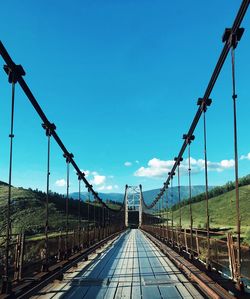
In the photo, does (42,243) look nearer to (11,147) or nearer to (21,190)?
(11,147)

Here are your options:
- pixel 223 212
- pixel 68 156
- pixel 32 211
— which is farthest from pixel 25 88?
pixel 223 212

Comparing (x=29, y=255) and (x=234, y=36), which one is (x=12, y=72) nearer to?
(x=234, y=36)

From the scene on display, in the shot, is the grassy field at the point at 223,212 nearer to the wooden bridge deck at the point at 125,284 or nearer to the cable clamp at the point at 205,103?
the wooden bridge deck at the point at 125,284

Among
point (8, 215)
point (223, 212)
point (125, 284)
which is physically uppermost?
point (223, 212)

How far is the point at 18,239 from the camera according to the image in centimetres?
853

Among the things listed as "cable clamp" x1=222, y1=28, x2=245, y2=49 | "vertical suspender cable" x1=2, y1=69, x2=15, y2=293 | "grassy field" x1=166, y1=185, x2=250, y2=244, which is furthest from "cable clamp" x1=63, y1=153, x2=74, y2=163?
"grassy field" x1=166, y1=185, x2=250, y2=244

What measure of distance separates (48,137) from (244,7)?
6251 mm

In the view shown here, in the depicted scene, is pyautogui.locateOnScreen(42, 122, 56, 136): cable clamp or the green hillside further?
the green hillside

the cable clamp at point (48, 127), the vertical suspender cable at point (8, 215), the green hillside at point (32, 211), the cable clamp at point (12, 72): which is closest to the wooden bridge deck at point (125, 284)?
the vertical suspender cable at point (8, 215)

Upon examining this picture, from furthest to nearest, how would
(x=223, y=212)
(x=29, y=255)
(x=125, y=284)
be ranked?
(x=223, y=212) → (x=29, y=255) → (x=125, y=284)

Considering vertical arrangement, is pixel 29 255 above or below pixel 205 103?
below

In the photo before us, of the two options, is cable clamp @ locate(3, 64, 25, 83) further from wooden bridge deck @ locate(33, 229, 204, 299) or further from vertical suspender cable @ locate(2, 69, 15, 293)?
wooden bridge deck @ locate(33, 229, 204, 299)

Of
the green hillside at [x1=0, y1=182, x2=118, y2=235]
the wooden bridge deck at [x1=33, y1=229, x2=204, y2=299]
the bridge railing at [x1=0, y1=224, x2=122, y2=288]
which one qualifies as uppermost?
the green hillside at [x1=0, y1=182, x2=118, y2=235]

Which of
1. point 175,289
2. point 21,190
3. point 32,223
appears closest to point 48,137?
point 175,289
